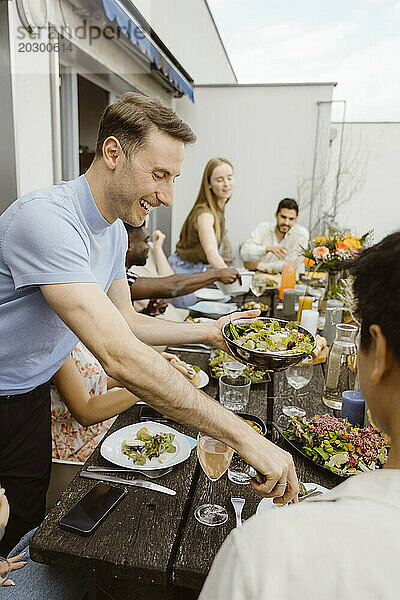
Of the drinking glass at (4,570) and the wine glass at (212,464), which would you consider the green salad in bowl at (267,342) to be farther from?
the drinking glass at (4,570)

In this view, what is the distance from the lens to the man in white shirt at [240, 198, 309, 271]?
15.6 ft

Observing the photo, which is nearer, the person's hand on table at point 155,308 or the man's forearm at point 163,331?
the man's forearm at point 163,331

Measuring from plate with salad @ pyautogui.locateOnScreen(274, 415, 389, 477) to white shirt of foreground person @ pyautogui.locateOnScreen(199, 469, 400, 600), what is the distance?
75cm

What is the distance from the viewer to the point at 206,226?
3.85m

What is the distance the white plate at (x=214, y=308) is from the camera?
294 centimetres

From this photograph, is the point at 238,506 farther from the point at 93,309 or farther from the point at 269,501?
the point at 93,309

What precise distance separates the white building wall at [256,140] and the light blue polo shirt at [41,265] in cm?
558

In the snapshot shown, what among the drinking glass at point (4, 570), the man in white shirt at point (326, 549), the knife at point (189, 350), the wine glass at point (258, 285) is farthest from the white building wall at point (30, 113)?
the man in white shirt at point (326, 549)

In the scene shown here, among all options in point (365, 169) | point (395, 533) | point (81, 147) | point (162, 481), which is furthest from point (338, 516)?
point (365, 169)

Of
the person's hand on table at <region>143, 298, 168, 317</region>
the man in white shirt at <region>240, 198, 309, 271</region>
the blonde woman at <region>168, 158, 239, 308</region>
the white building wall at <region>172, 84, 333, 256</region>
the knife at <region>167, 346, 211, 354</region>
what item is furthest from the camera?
the white building wall at <region>172, 84, 333, 256</region>

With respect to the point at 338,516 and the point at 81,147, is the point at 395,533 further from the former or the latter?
the point at 81,147

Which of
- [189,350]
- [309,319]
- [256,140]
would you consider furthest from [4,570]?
[256,140]

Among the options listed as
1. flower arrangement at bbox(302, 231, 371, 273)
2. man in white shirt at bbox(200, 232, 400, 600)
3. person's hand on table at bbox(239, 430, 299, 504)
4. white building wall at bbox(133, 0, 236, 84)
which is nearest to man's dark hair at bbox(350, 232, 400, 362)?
man in white shirt at bbox(200, 232, 400, 600)

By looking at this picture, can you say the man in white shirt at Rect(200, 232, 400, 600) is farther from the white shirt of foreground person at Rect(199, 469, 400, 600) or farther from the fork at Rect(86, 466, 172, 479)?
the fork at Rect(86, 466, 172, 479)
